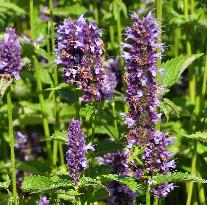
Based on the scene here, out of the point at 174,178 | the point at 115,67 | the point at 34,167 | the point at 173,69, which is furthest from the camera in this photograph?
the point at 115,67

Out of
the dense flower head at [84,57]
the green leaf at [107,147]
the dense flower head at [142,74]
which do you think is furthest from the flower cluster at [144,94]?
the green leaf at [107,147]

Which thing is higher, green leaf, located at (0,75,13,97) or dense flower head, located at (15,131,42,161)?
green leaf, located at (0,75,13,97)

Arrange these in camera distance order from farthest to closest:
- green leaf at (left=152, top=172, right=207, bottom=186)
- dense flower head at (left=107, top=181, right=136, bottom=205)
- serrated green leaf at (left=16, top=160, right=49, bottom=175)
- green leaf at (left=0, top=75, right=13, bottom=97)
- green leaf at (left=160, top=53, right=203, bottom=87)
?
serrated green leaf at (left=16, top=160, right=49, bottom=175) < dense flower head at (left=107, top=181, right=136, bottom=205) < green leaf at (left=160, top=53, right=203, bottom=87) < green leaf at (left=0, top=75, right=13, bottom=97) < green leaf at (left=152, top=172, right=207, bottom=186)

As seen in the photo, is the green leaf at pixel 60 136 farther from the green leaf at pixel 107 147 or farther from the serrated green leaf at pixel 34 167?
the serrated green leaf at pixel 34 167

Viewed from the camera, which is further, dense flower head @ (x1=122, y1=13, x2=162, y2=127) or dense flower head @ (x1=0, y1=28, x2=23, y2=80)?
dense flower head @ (x1=0, y1=28, x2=23, y2=80)

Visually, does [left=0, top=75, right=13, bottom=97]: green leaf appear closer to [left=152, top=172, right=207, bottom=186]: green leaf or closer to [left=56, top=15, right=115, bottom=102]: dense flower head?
[left=56, top=15, right=115, bottom=102]: dense flower head

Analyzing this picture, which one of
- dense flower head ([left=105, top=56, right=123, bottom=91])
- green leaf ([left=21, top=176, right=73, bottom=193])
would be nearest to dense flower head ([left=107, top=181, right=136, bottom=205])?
green leaf ([left=21, top=176, right=73, bottom=193])

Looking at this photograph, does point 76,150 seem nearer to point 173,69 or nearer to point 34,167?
point 173,69

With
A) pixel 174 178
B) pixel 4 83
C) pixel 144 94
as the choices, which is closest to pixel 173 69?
pixel 144 94
